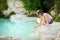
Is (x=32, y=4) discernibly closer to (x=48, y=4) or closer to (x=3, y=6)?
(x=48, y=4)

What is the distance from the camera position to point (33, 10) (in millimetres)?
25531

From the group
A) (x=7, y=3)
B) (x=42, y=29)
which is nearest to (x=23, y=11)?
(x=7, y=3)

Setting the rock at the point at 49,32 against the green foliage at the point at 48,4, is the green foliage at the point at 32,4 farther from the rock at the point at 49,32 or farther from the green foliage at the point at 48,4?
the rock at the point at 49,32

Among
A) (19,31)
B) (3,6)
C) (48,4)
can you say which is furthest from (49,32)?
(3,6)

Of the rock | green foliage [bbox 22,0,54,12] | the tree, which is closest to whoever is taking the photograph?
the rock

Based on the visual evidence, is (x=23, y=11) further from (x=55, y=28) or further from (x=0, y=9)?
(x=55, y=28)

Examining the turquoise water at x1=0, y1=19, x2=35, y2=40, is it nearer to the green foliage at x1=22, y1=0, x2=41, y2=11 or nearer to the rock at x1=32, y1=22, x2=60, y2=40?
the rock at x1=32, y1=22, x2=60, y2=40

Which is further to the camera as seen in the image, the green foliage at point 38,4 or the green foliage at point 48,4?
the green foliage at point 38,4

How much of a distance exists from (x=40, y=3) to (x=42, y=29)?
1730 cm

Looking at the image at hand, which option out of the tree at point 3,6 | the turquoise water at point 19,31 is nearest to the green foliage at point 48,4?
the tree at point 3,6

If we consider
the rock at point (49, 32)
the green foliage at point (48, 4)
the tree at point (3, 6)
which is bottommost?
the tree at point (3, 6)

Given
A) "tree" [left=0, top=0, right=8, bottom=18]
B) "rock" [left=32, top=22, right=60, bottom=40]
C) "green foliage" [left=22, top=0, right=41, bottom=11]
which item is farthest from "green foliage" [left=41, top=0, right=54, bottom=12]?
"rock" [left=32, top=22, right=60, bottom=40]

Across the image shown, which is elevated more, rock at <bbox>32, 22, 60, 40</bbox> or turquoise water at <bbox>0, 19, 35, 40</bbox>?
rock at <bbox>32, 22, 60, 40</bbox>

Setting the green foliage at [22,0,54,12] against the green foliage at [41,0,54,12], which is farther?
the green foliage at [22,0,54,12]
